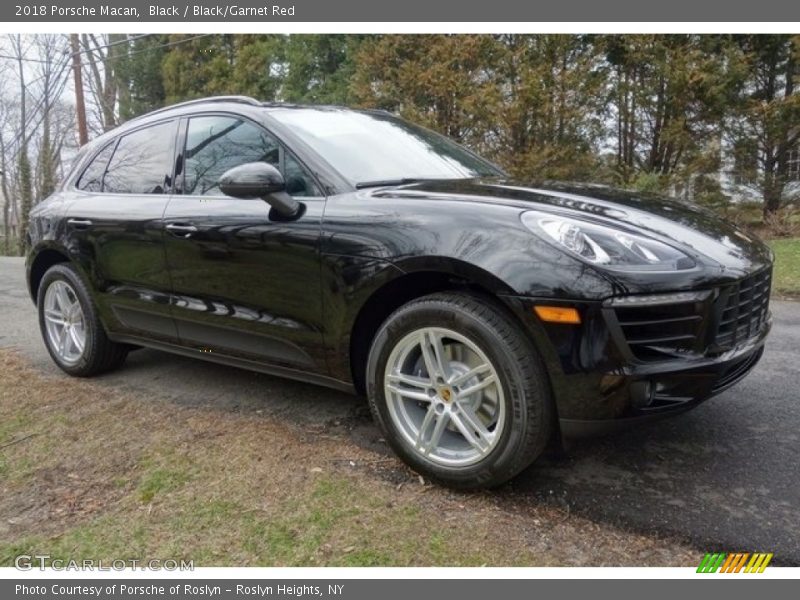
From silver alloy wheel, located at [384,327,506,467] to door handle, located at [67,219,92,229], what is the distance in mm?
2376

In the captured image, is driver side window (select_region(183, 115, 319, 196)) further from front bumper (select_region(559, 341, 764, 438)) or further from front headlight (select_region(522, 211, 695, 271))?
front bumper (select_region(559, 341, 764, 438))

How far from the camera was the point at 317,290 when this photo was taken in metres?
2.89

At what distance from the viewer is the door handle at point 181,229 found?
11.0 feet

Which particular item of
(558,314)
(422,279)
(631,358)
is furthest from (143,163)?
(631,358)

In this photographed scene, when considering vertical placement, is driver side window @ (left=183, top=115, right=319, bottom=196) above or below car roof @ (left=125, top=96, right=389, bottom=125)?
below

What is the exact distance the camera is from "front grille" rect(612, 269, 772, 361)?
87.3 inches

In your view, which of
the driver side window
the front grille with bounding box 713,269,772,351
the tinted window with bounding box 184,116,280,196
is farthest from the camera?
the tinted window with bounding box 184,116,280,196

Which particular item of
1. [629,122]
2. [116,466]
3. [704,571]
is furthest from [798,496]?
[629,122]

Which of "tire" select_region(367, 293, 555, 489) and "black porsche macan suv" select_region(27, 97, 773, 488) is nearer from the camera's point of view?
"black porsche macan suv" select_region(27, 97, 773, 488)

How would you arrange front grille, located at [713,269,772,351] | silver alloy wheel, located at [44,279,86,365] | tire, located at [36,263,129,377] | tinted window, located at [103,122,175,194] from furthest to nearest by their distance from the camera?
silver alloy wheel, located at [44,279,86,365], tire, located at [36,263,129,377], tinted window, located at [103,122,175,194], front grille, located at [713,269,772,351]

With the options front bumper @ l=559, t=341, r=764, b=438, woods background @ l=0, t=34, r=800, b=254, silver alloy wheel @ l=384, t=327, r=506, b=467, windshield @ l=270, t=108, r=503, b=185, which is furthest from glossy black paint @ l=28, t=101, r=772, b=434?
woods background @ l=0, t=34, r=800, b=254

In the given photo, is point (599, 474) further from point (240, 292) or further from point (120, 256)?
point (120, 256)

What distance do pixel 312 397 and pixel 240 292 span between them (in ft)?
2.75

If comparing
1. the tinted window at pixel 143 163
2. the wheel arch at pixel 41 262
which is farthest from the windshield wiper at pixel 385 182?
the wheel arch at pixel 41 262
